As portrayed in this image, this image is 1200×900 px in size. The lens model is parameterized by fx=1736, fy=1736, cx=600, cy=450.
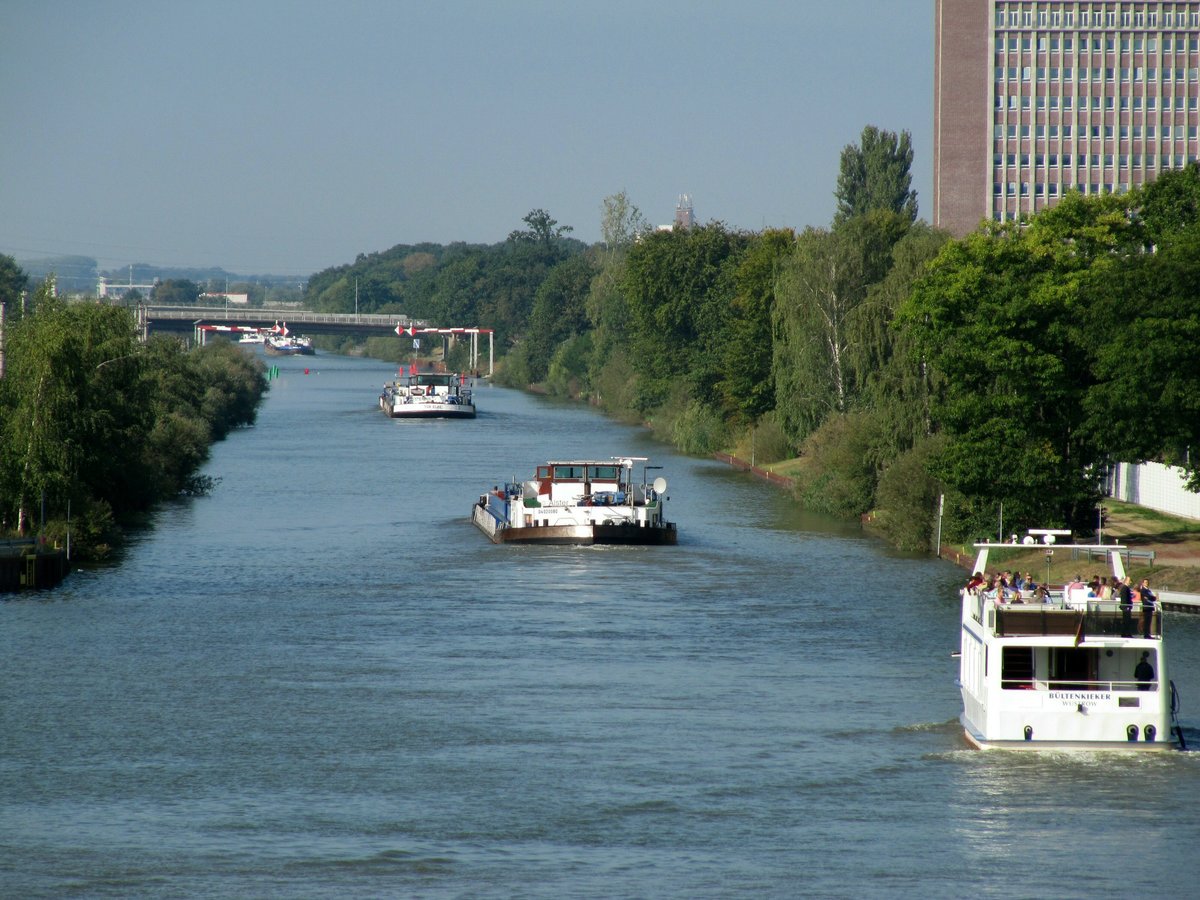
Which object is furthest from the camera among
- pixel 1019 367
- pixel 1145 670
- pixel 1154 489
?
pixel 1154 489

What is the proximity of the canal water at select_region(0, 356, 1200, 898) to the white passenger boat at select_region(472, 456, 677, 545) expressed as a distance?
97.7 inches

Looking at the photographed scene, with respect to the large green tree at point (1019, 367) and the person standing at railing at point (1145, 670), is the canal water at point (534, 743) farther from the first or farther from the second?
the large green tree at point (1019, 367)

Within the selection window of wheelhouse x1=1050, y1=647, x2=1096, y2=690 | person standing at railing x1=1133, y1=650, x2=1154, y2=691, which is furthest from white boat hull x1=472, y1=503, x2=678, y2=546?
person standing at railing x1=1133, y1=650, x2=1154, y2=691

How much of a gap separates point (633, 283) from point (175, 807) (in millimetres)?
94694

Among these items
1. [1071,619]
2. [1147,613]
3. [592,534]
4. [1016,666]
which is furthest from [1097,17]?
[1016,666]

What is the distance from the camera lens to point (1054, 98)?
508ft

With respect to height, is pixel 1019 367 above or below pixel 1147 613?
above

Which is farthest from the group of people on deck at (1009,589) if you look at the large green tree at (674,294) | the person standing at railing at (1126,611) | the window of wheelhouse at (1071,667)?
the large green tree at (674,294)

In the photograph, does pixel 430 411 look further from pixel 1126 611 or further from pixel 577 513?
pixel 1126 611

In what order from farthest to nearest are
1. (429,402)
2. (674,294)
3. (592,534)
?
1. (429,402)
2. (674,294)
3. (592,534)

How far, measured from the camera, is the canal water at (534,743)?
79.8 feet

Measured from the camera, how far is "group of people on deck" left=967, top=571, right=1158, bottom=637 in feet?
95.7

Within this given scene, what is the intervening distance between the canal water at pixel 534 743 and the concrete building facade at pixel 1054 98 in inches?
4142

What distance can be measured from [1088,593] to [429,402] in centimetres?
9976
